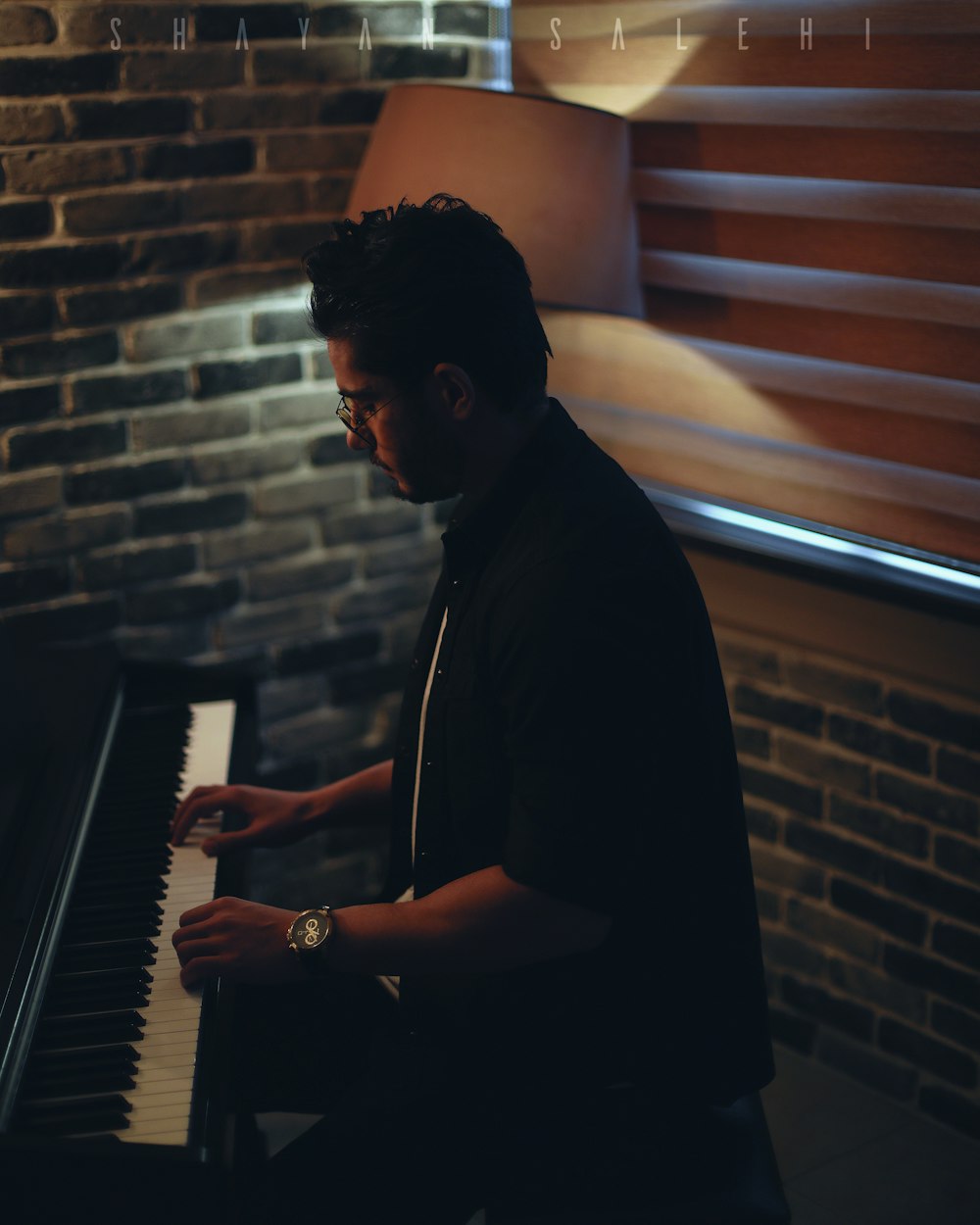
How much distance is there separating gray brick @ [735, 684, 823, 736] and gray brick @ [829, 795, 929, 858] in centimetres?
14

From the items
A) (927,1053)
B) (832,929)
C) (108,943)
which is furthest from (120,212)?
(927,1053)

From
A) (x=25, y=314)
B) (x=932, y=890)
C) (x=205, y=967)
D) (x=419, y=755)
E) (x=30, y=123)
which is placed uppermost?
(x=30, y=123)

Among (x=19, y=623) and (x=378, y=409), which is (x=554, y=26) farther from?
(x=19, y=623)

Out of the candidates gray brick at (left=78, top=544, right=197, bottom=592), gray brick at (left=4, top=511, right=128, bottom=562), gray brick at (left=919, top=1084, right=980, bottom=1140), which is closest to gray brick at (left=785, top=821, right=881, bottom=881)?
gray brick at (left=919, top=1084, right=980, bottom=1140)

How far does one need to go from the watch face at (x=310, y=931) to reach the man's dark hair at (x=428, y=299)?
58 centimetres

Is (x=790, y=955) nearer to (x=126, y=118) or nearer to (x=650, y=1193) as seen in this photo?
(x=650, y=1193)

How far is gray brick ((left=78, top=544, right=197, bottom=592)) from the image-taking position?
230 centimetres

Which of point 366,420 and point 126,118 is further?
point 126,118

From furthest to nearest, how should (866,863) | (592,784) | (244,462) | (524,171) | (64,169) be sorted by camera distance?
(244,462), (866,863), (64,169), (524,171), (592,784)

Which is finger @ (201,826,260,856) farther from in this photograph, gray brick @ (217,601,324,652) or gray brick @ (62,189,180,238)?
Result: gray brick @ (62,189,180,238)

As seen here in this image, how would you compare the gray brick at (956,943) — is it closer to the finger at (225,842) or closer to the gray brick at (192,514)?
the finger at (225,842)

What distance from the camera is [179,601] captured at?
2410 millimetres

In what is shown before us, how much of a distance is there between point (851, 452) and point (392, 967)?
4.11ft

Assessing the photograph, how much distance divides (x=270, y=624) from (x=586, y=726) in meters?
1.37
